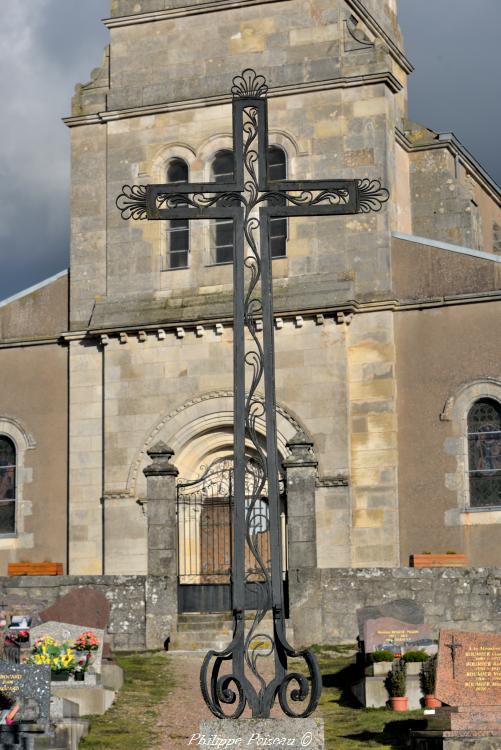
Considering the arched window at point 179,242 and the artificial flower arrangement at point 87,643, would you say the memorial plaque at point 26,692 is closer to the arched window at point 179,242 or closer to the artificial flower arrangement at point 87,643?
the artificial flower arrangement at point 87,643

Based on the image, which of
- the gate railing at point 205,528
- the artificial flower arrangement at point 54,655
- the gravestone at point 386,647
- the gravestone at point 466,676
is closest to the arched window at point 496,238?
the gate railing at point 205,528

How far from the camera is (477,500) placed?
26.9m

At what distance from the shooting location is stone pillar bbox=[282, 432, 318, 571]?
23.2 meters

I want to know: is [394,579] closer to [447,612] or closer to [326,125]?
[447,612]

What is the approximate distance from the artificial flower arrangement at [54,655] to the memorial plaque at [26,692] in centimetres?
233

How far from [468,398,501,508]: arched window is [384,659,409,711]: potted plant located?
888cm

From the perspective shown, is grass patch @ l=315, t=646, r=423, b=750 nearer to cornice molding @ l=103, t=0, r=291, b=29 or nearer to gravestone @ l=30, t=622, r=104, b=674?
gravestone @ l=30, t=622, r=104, b=674

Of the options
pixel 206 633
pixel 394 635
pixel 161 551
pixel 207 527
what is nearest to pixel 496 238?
pixel 207 527

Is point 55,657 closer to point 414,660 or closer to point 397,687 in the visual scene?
point 397,687

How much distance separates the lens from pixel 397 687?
18.1 m

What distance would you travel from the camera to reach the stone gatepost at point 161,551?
907 inches

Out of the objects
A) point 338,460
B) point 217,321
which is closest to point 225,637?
point 338,460

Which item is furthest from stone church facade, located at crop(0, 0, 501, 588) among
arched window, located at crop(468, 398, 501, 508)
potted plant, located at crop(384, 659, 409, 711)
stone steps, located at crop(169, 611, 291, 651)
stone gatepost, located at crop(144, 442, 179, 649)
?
potted plant, located at crop(384, 659, 409, 711)

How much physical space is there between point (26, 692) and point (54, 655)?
2847 millimetres
